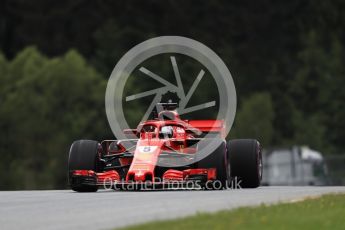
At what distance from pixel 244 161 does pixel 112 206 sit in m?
7.12

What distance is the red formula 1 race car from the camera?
23.2m

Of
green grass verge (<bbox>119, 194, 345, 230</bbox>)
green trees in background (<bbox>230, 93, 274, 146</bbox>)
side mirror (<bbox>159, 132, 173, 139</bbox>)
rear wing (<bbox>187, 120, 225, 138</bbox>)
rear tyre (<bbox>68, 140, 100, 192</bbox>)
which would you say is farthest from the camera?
green trees in background (<bbox>230, 93, 274, 146</bbox>)

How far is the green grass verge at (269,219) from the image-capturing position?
15.3 metres

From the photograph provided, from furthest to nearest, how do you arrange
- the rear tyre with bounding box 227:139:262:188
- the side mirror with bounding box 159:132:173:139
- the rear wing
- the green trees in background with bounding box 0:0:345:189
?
the green trees in background with bounding box 0:0:345:189, the rear wing, the rear tyre with bounding box 227:139:262:188, the side mirror with bounding box 159:132:173:139

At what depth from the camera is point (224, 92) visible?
96.6m

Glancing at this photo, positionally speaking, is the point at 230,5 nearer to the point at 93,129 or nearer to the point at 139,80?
the point at 139,80

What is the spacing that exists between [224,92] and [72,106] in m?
19.9

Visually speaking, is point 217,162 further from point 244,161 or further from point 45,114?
point 45,114

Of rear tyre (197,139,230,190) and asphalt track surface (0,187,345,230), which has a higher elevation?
rear tyre (197,139,230,190)

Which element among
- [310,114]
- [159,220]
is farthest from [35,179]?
[159,220]

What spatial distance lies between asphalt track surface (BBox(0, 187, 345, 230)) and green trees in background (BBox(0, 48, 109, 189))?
53.1 meters

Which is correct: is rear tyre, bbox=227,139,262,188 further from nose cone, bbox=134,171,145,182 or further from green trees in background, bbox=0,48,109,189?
green trees in background, bbox=0,48,109,189

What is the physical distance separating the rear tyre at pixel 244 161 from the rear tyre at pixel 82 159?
2886mm

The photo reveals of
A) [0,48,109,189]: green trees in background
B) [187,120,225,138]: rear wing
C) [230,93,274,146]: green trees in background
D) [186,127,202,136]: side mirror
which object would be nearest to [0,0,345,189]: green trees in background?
[230,93,274,146]: green trees in background
